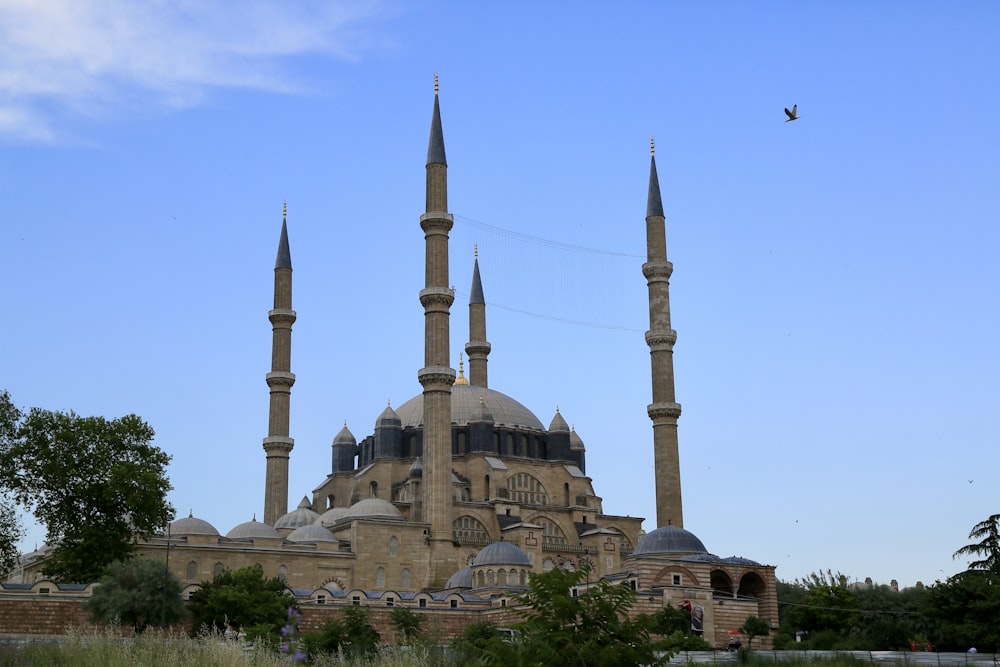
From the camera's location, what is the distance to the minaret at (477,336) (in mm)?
57156

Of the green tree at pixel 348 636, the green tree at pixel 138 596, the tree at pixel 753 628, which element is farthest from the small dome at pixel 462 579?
the green tree at pixel 348 636

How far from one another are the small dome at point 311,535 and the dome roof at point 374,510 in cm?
128

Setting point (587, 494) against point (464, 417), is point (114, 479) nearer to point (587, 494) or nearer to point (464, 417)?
point (464, 417)

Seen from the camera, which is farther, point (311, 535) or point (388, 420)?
point (388, 420)

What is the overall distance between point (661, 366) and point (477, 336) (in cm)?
1274

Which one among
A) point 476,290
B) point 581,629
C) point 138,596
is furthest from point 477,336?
point 581,629

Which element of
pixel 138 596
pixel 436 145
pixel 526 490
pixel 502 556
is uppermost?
pixel 436 145

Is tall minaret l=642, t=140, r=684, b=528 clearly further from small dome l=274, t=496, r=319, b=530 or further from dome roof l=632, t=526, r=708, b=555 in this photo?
small dome l=274, t=496, r=319, b=530

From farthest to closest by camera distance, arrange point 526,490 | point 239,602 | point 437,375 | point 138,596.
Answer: point 526,490 → point 437,375 → point 239,602 → point 138,596

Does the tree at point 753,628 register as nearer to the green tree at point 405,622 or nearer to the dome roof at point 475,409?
the green tree at point 405,622

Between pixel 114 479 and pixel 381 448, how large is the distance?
58.2 feet

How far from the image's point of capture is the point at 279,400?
49125mm

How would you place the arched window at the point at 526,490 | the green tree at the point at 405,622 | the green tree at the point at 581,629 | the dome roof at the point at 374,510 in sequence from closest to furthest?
the green tree at the point at 581,629 → the green tree at the point at 405,622 → the dome roof at the point at 374,510 → the arched window at the point at 526,490

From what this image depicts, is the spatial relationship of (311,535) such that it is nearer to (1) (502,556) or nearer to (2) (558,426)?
(1) (502,556)
